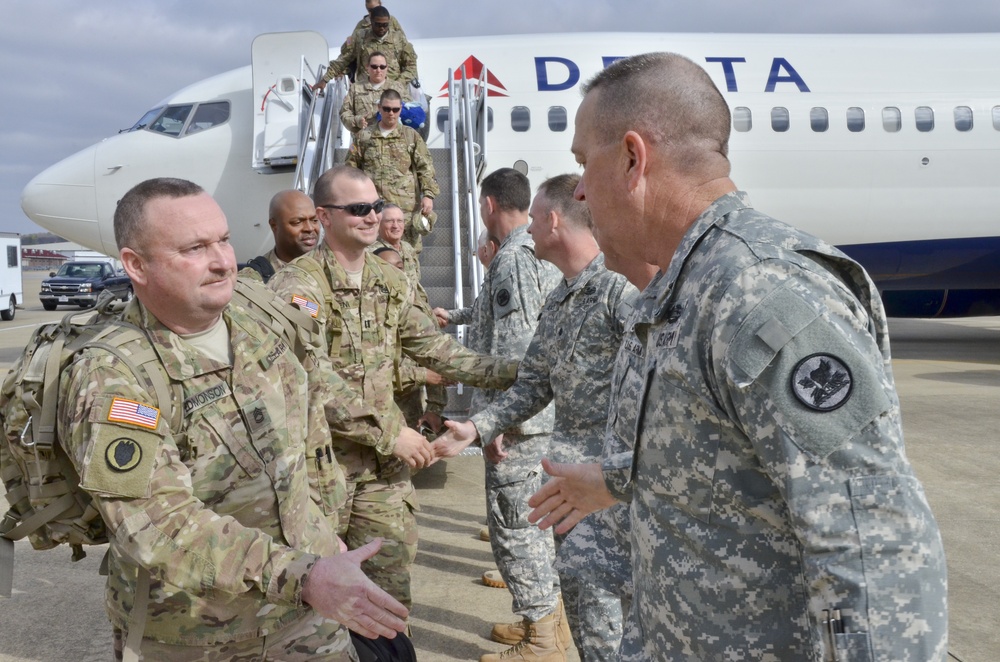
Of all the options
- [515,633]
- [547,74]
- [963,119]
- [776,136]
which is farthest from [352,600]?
[963,119]

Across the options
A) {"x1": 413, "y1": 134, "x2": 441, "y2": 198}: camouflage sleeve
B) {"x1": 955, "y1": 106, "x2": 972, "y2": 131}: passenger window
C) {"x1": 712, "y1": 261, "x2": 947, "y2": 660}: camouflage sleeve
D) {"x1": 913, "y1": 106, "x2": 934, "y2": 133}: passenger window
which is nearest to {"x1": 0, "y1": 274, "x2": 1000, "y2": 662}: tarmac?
{"x1": 413, "y1": 134, "x2": 441, "y2": 198}: camouflage sleeve

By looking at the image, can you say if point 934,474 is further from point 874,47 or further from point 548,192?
point 874,47

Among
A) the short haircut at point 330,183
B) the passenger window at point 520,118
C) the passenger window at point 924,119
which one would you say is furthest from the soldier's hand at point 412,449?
the passenger window at point 924,119

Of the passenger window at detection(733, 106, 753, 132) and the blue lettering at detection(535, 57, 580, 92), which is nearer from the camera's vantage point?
the blue lettering at detection(535, 57, 580, 92)

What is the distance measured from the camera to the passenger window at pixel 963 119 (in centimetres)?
1252

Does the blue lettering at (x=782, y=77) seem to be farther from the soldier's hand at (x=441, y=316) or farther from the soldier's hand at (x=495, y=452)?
the soldier's hand at (x=495, y=452)

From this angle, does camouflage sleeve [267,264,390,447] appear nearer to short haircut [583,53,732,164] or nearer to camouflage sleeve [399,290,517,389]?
camouflage sleeve [399,290,517,389]

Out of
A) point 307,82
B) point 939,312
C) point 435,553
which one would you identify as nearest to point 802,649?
point 435,553

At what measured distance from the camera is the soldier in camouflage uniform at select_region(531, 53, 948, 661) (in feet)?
3.95

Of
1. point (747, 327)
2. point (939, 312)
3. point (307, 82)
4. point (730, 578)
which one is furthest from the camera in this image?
point (939, 312)

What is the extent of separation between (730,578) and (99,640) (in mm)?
3948

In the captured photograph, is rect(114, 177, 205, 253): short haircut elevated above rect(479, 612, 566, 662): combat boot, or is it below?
above

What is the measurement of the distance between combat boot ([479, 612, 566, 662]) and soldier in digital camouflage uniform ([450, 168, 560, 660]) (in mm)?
38

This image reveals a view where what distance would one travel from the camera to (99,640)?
4.32m
